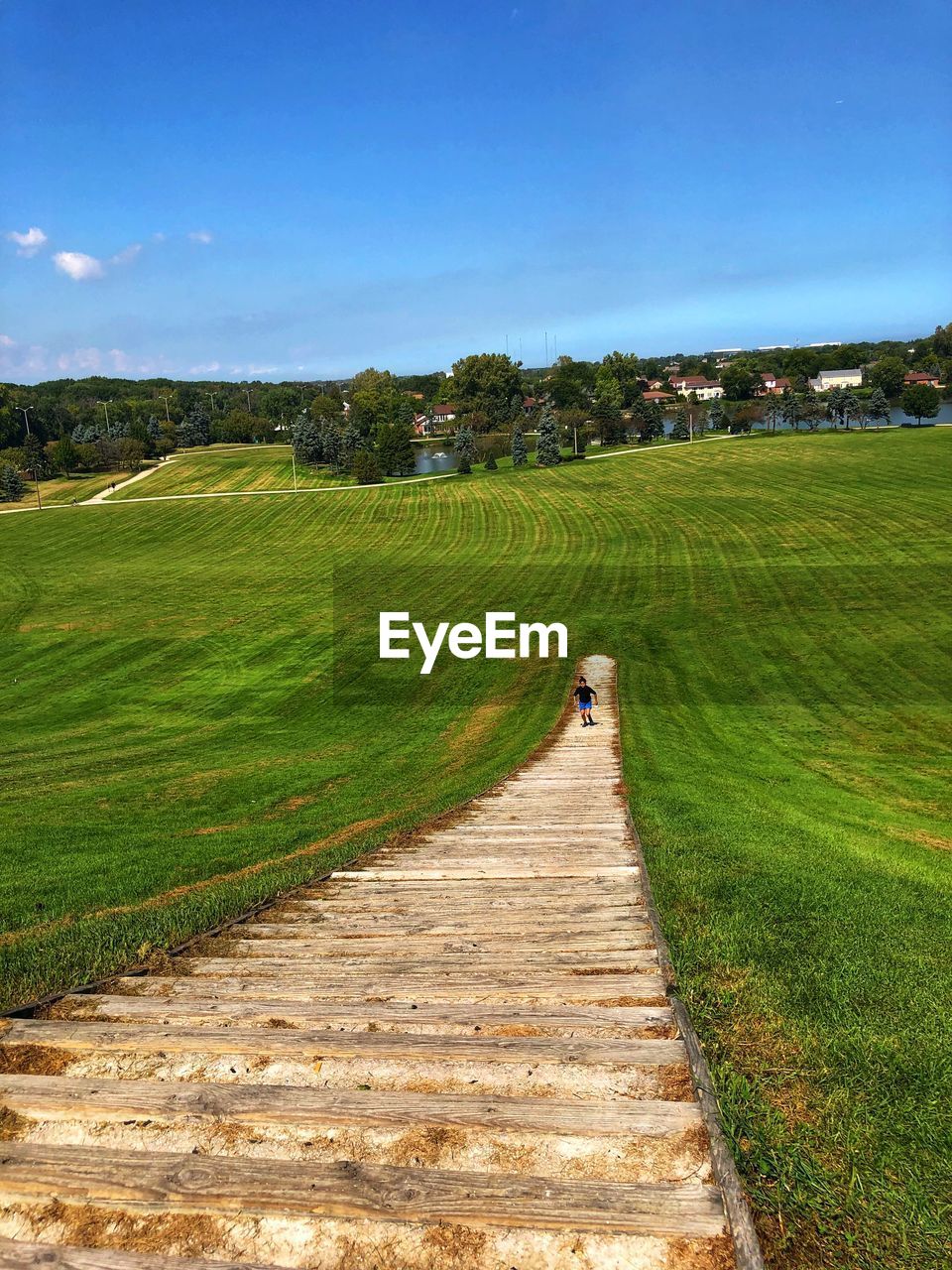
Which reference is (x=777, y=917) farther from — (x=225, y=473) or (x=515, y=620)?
(x=225, y=473)

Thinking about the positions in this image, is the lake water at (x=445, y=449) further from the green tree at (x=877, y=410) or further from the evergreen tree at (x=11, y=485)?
the evergreen tree at (x=11, y=485)

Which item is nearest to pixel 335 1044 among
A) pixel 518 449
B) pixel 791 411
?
pixel 518 449

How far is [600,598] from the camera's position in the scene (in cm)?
4166

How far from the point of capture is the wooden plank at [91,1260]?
2.89 metres

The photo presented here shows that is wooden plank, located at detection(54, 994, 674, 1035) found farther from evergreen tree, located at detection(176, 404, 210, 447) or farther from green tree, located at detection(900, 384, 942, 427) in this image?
evergreen tree, located at detection(176, 404, 210, 447)

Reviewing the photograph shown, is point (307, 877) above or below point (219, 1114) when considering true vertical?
below

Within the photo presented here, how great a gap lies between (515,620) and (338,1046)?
35.0m

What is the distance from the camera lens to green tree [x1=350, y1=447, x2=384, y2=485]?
310 ft

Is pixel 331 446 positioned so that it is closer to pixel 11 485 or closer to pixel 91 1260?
pixel 11 485

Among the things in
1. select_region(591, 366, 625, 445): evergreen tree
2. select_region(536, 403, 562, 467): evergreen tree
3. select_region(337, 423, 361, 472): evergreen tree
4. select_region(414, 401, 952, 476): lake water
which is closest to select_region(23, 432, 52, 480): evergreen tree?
select_region(337, 423, 361, 472): evergreen tree

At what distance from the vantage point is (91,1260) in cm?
295

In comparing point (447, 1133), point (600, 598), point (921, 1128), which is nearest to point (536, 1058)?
point (447, 1133)

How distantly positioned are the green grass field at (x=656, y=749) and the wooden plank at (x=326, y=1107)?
0.53 meters

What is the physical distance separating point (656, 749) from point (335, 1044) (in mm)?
15401
